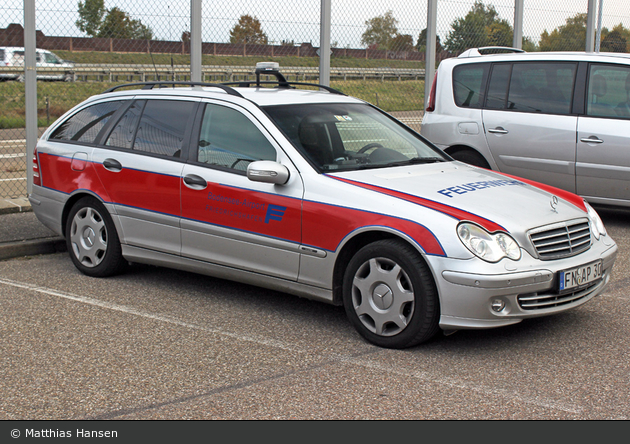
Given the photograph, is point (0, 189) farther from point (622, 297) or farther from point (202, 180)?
point (622, 297)

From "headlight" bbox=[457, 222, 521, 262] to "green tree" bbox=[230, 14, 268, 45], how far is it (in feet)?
20.2

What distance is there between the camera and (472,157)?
8.55m

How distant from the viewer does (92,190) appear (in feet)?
19.6

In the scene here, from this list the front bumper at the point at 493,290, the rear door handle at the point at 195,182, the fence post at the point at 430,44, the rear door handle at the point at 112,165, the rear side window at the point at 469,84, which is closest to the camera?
the front bumper at the point at 493,290

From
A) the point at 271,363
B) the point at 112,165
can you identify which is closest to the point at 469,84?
the point at 112,165

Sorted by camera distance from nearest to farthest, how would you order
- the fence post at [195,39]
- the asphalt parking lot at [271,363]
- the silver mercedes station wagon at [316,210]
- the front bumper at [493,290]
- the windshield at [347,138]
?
the asphalt parking lot at [271,363], the front bumper at [493,290], the silver mercedes station wagon at [316,210], the windshield at [347,138], the fence post at [195,39]

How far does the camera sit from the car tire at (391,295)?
4.23 m

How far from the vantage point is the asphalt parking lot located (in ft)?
11.7

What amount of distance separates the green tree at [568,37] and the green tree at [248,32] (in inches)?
245

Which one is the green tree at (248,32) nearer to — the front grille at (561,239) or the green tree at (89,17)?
the green tree at (89,17)

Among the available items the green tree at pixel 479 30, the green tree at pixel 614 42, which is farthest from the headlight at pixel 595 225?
the green tree at pixel 614 42

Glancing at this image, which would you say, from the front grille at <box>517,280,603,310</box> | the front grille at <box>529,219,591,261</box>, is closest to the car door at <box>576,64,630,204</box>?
the front grille at <box>529,219,591,261</box>

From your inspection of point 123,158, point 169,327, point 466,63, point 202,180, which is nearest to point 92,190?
point 123,158

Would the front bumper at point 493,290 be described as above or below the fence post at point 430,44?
below
